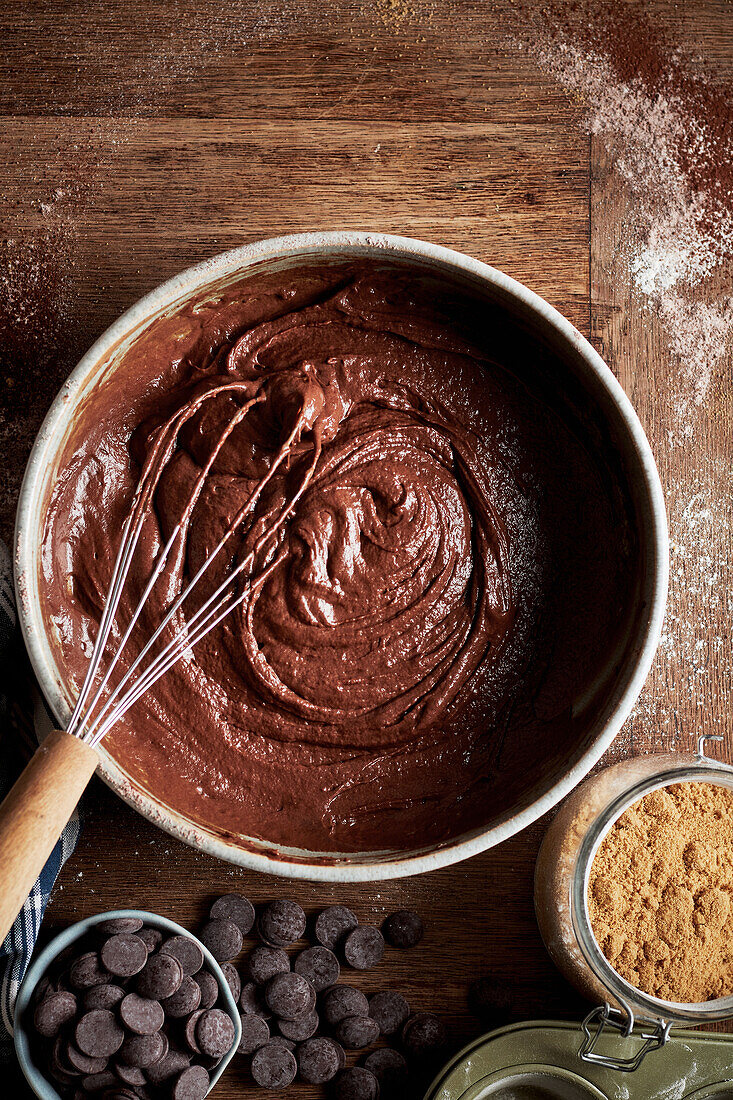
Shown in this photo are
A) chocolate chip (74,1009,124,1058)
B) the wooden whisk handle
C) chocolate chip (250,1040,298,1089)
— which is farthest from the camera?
chocolate chip (250,1040,298,1089)

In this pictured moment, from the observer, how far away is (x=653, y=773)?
49.0 inches

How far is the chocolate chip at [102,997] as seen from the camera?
1.24 m

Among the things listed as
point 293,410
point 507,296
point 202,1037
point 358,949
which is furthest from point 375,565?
point 202,1037

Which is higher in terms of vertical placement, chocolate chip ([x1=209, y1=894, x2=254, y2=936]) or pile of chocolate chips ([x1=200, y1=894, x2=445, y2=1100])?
chocolate chip ([x1=209, y1=894, x2=254, y2=936])

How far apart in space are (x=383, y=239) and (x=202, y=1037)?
3.82ft

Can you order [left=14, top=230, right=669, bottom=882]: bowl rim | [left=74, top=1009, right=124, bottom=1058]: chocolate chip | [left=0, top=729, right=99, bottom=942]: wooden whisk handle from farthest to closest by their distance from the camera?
1. [left=74, top=1009, right=124, bottom=1058]: chocolate chip
2. [left=14, top=230, right=669, bottom=882]: bowl rim
3. [left=0, top=729, right=99, bottom=942]: wooden whisk handle

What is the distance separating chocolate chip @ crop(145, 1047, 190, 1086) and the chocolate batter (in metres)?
0.35

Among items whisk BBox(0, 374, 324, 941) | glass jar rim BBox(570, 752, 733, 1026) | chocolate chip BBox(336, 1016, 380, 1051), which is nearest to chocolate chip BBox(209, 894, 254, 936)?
chocolate chip BBox(336, 1016, 380, 1051)

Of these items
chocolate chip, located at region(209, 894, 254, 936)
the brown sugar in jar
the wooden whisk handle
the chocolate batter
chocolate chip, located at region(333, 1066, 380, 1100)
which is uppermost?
the chocolate batter

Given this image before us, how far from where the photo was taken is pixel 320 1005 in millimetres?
1383

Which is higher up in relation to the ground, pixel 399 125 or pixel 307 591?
pixel 399 125

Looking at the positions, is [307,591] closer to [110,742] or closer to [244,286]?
[110,742]

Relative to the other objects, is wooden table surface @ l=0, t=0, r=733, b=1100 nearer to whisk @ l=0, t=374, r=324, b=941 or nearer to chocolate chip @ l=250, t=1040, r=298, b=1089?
chocolate chip @ l=250, t=1040, r=298, b=1089

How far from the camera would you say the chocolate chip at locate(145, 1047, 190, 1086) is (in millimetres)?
1250
